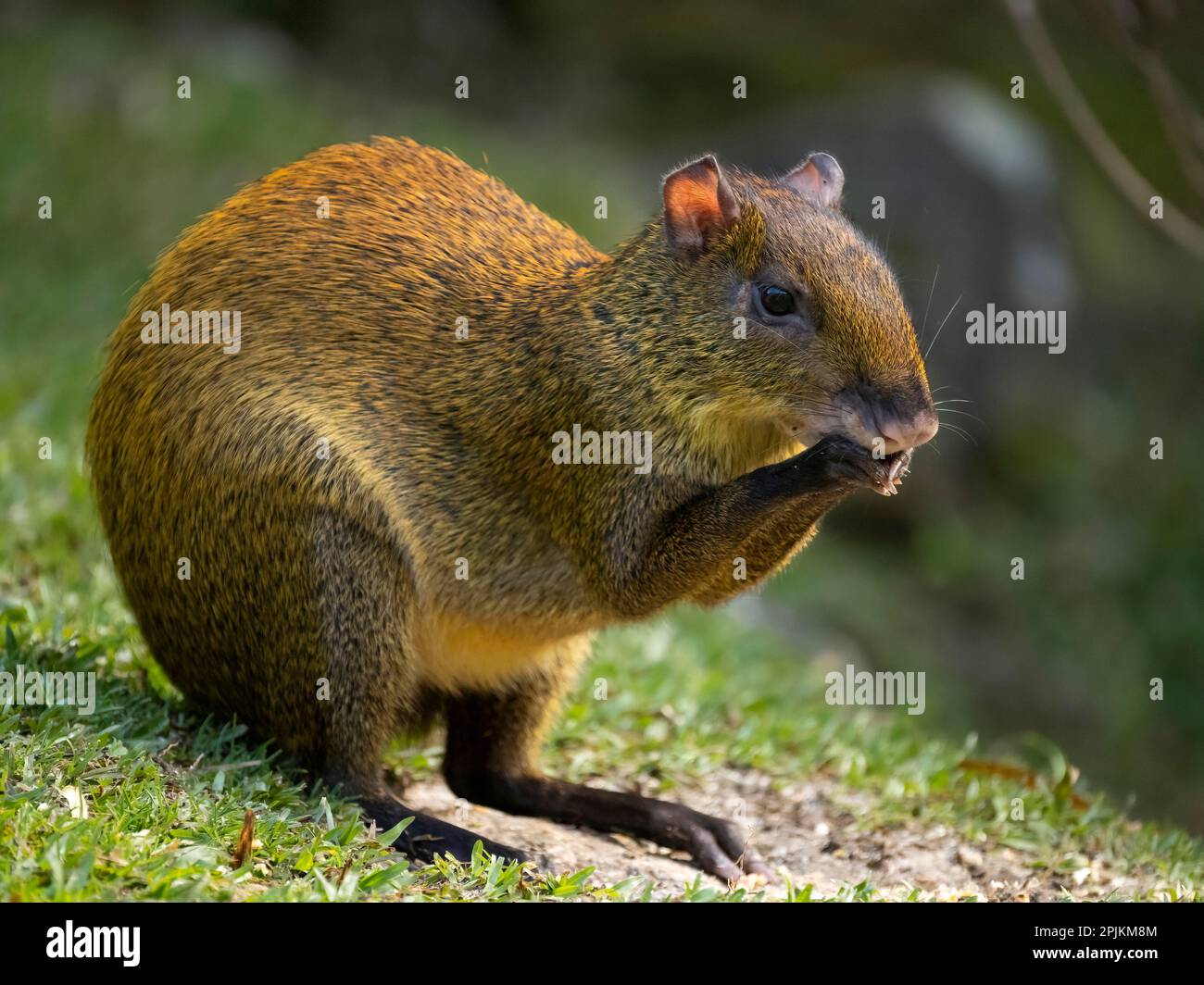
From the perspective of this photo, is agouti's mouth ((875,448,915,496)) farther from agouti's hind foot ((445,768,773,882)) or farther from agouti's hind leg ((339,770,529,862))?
agouti's hind leg ((339,770,529,862))

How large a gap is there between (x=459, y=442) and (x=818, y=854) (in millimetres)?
1788

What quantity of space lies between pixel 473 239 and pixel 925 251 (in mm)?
7893

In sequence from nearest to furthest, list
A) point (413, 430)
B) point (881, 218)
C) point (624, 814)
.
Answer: point (413, 430), point (624, 814), point (881, 218)

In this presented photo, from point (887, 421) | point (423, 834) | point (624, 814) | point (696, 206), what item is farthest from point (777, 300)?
point (423, 834)

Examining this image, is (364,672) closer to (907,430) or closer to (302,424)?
(302,424)

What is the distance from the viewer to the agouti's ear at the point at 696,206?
14.0 ft

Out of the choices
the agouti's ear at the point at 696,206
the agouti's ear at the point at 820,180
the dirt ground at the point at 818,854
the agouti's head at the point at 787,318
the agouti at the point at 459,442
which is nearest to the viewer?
the agouti's head at the point at 787,318

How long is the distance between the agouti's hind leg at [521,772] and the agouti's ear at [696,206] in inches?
60.0

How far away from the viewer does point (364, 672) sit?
4152 mm

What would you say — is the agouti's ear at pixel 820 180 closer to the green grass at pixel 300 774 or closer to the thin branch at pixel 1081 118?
the thin branch at pixel 1081 118

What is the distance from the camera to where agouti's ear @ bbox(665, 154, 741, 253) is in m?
4.26

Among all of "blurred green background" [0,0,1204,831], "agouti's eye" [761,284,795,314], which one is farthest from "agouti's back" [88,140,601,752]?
"blurred green background" [0,0,1204,831]

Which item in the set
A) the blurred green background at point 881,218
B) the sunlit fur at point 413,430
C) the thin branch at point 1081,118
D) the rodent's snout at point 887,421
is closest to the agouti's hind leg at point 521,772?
the sunlit fur at point 413,430
